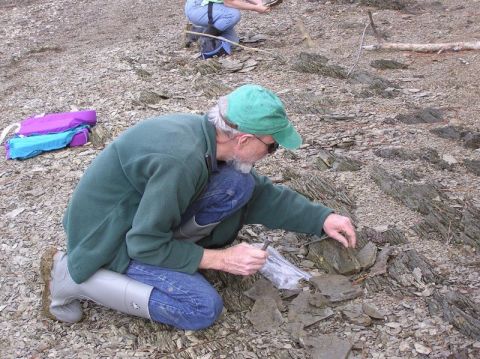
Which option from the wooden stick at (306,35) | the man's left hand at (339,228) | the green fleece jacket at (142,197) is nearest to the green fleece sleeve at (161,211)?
the green fleece jacket at (142,197)

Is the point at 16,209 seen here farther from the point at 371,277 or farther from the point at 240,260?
the point at 371,277

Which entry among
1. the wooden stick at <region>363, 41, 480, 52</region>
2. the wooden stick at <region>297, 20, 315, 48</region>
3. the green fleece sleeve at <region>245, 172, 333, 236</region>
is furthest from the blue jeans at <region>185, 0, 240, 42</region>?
the green fleece sleeve at <region>245, 172, 333, 236</region>

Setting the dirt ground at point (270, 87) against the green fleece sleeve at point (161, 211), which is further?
the dirt ground at point (270, 87)

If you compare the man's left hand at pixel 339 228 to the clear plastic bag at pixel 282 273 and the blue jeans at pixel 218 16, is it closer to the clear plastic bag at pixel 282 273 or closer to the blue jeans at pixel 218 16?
the clear plastic bag at pixel 282 273

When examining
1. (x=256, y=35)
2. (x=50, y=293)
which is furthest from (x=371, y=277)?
(x=256, y=35)

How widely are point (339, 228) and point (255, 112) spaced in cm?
93

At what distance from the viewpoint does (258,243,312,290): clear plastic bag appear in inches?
134

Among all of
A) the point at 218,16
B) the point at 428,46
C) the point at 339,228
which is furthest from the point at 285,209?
the point at 218,16

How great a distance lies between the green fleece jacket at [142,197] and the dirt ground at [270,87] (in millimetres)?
434

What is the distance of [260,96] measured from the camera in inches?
111

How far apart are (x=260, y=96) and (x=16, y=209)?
254cm

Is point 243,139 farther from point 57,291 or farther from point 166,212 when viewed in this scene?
point 57,291

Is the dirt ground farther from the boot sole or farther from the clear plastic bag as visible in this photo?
the clear plastic bag

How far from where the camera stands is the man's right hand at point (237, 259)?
300 centimetres
